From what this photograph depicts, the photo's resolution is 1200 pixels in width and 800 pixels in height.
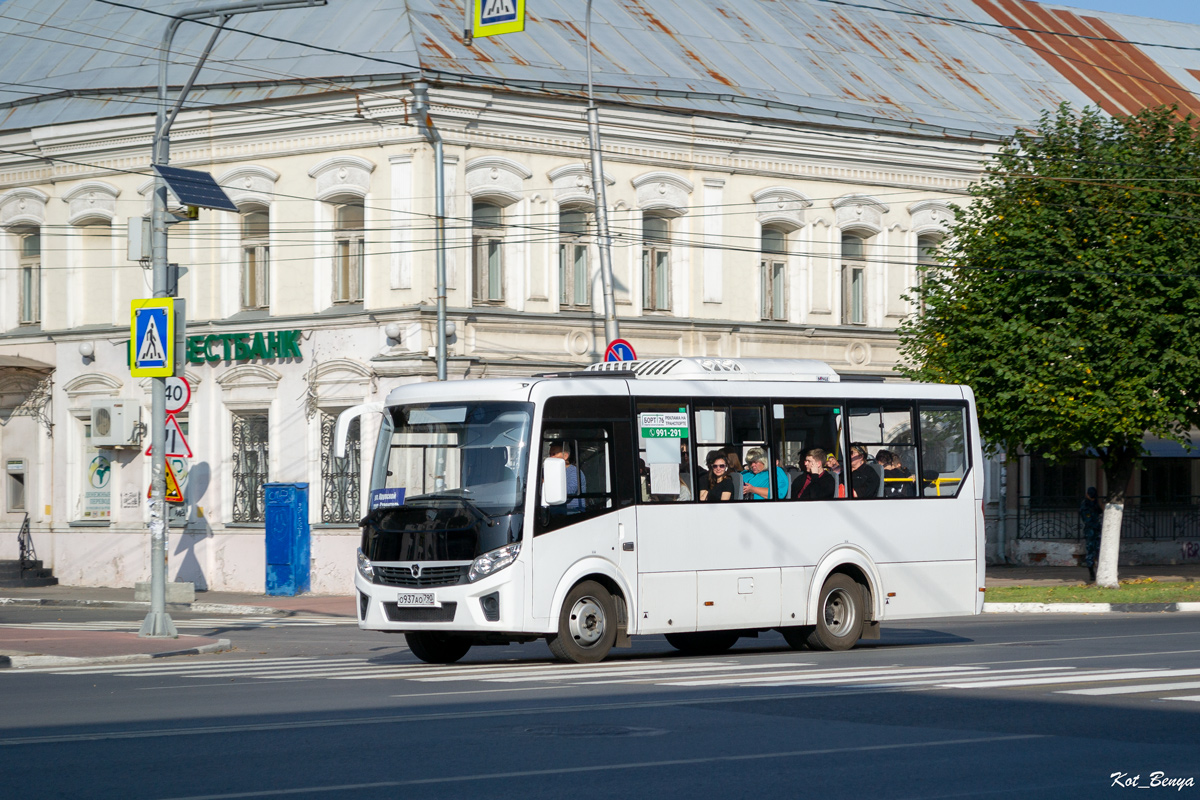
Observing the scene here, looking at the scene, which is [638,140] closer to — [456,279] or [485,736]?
[456,279]

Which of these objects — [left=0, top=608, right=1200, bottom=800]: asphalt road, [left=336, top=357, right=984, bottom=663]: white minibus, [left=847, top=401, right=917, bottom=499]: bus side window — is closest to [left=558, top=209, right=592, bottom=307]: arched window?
[left=336, top=357, right=984, bottom=663]: white minibus

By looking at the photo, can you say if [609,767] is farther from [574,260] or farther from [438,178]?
[574,260]

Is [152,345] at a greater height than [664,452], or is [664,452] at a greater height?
[152,345]

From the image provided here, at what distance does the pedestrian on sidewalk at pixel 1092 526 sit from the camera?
34438 mm

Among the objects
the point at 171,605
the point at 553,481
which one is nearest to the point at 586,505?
the point at 553,481

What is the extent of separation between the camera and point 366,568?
16844mm

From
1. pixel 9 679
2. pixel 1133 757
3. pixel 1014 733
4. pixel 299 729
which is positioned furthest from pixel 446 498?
pixel 1133 757

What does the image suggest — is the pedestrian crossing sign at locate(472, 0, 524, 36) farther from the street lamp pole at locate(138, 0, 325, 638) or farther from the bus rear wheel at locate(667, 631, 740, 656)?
the bus rear wheel at locate(667, 631, 740, 656)

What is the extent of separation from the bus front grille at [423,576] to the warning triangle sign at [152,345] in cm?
558

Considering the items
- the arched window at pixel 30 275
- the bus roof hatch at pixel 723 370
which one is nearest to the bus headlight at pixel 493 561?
the bus roof hatch at pixel 723 370

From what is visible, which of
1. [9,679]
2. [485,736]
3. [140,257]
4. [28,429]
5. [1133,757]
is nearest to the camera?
[1133,757]

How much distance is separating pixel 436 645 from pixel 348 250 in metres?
15.4

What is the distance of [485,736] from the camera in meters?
10.5

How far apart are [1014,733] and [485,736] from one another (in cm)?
329
